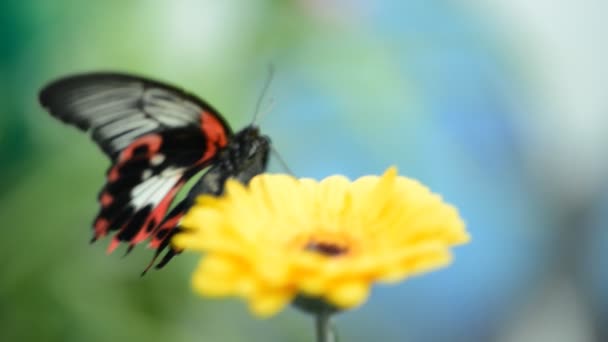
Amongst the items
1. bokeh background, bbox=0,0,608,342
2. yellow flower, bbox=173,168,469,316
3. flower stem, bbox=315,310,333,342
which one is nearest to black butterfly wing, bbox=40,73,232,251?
yellow flower, bbox=173,168,469,316

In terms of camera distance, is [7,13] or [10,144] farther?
[7,13]

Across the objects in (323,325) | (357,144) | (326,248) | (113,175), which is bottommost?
(323,325)

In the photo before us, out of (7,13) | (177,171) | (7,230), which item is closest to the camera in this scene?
(177,171)

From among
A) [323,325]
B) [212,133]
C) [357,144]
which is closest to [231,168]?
[212,133]

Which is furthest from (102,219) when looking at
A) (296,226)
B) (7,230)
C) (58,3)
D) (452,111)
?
(452,111)

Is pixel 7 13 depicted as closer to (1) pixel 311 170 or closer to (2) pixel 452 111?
(1) pixel 311 170

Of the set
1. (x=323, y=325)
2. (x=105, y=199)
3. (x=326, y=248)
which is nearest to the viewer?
(x=323, y=325)

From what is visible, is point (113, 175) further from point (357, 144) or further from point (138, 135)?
point (357, 144)

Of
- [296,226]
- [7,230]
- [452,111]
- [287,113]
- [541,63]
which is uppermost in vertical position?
[541,63]
